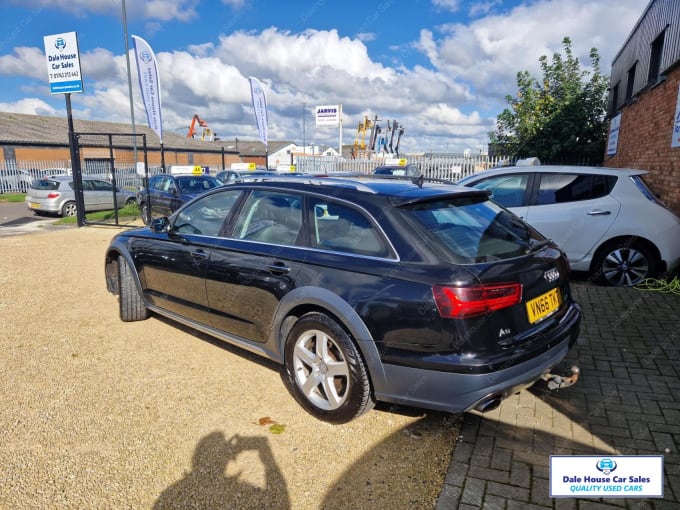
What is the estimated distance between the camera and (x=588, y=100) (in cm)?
1942

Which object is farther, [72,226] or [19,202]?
[19,202]

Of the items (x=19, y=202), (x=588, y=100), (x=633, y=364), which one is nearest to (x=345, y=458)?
(x=633, y=364)

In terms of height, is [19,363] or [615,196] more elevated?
[615,196]

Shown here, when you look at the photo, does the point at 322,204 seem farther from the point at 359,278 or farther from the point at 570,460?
the point at 570,460

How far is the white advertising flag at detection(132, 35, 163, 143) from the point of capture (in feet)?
49.3

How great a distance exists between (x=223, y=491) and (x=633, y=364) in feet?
11.4

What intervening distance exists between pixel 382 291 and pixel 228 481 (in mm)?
1386

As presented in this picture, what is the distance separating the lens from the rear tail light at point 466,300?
2.51 m

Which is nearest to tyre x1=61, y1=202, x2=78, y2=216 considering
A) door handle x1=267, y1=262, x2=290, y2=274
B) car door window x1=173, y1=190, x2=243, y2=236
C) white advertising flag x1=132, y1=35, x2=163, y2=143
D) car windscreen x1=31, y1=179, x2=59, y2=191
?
car windscreen x1=31, y1=179, x2=59, y2=191

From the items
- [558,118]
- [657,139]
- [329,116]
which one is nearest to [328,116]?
[329,116]

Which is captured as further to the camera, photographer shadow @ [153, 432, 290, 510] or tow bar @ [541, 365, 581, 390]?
tow bar @ [541, 365, 581, 390]

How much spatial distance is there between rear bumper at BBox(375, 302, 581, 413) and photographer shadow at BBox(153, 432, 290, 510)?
79 centimetres

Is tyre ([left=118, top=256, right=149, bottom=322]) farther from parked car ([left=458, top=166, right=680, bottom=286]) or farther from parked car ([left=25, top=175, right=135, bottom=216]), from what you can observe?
parked car ([left=25, top=175, right=135, bottom=216])

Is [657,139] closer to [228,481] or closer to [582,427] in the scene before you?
[582,427]
